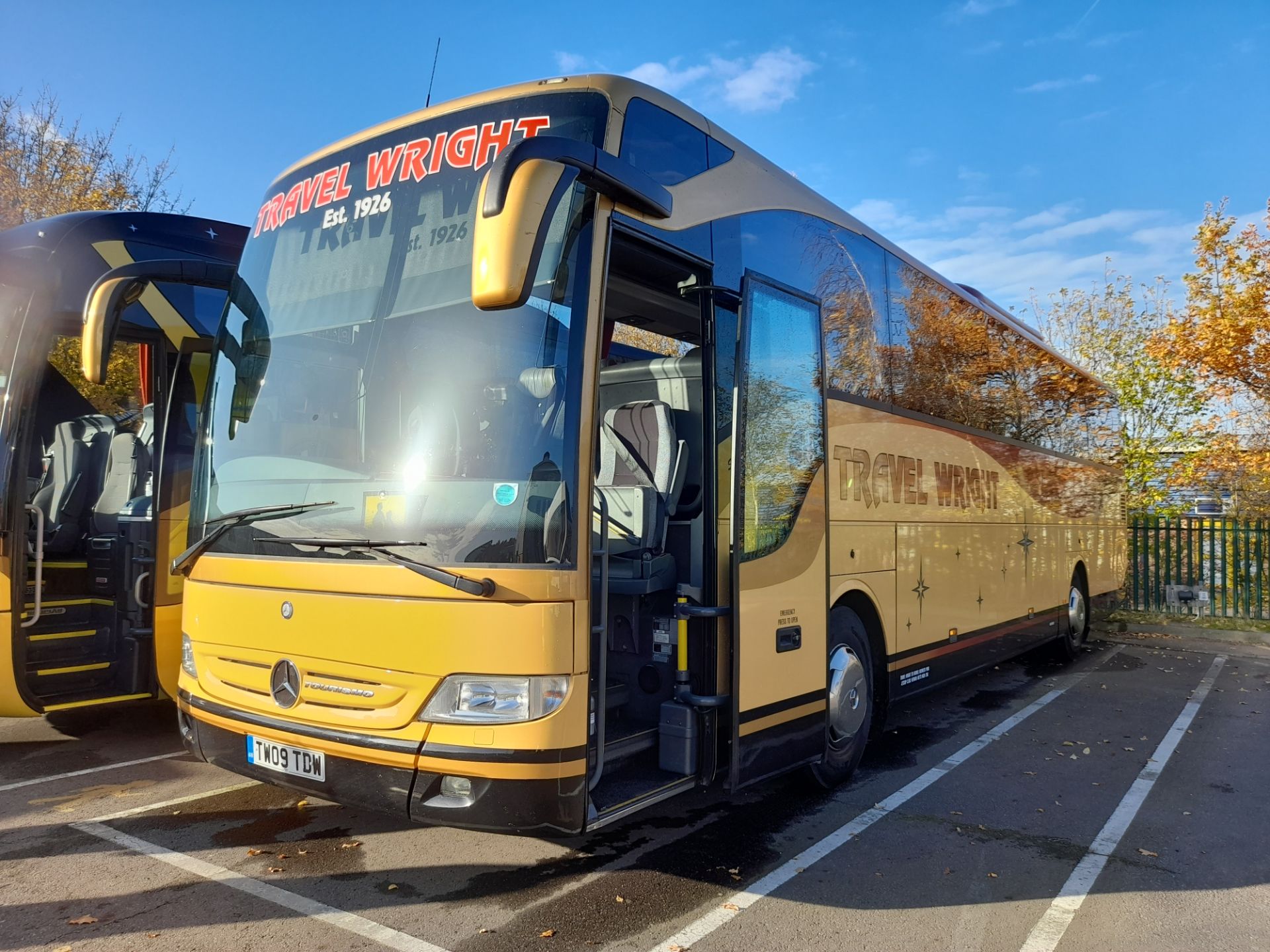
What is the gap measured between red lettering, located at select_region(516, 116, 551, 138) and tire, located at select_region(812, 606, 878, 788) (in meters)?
3.32

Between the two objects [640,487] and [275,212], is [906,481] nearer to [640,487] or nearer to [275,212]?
[640,487]

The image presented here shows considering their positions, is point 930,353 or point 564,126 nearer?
point 564,126

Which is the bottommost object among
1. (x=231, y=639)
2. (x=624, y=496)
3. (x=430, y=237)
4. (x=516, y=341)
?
(x=231, y=639)

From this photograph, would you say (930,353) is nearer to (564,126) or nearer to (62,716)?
(564,126)

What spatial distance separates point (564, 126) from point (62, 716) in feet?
22.2

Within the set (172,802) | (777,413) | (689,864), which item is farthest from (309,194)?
(689,864)

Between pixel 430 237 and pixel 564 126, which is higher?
pixel 564 126

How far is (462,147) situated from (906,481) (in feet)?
13.6

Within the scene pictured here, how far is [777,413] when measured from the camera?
16.5ft

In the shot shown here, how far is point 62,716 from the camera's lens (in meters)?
7.56

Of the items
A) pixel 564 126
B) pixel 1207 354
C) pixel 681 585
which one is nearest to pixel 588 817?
pixel 681 585

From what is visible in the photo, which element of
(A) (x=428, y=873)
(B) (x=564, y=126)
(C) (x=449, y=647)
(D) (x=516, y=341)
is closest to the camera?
(C) (x=449, y=647)

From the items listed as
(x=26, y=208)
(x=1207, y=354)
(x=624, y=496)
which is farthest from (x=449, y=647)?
(x=26, y=208)

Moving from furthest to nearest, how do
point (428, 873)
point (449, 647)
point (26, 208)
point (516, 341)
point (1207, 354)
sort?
point (26, 208), point (1207, 354), point (428, 873), point (516, 341), point (449, 647)
